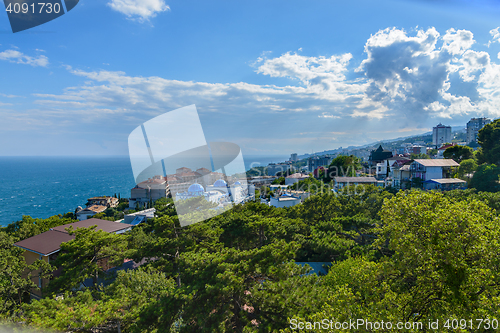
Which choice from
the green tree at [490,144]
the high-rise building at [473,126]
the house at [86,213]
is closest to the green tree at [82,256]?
the green tree at [490,144]

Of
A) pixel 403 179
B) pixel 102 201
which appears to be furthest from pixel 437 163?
pixel 102 201

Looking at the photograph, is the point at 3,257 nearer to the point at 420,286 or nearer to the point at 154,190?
the point at 420,286

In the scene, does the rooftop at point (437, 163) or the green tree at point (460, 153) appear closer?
the rooftop at point (437, 163)

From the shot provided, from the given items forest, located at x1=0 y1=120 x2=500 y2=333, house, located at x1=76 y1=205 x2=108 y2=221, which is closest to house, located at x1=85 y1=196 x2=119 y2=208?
house, located at x1=76 y1=205 x2=108 y2=221

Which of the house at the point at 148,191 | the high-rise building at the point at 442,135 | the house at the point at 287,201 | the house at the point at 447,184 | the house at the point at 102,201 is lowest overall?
the house at the point at 102,201

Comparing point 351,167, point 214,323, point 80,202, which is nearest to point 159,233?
point 214,323

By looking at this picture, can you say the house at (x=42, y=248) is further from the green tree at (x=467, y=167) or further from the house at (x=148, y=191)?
the house at (x=148, y=191)
